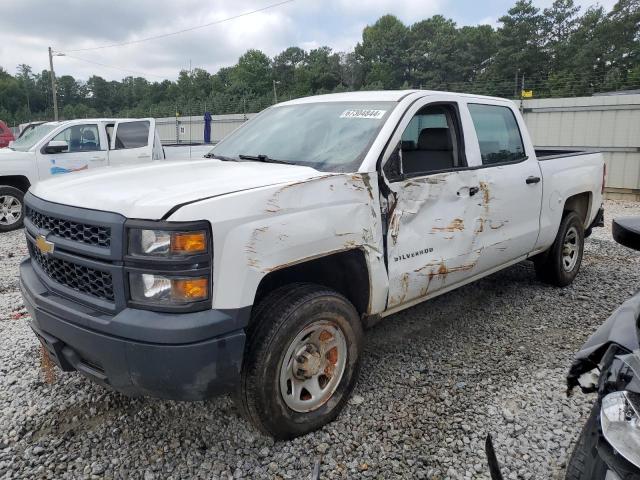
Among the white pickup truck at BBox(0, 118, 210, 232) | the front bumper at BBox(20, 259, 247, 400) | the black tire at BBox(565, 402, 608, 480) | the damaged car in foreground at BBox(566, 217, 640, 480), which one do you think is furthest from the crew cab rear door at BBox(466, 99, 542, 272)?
the white pickup truck at BBox(0, 118, 210, 232)

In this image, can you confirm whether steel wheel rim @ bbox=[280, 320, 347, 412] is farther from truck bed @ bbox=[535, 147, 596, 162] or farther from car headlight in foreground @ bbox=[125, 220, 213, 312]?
truck bed @ bbox=[535, 147, 596, 162]

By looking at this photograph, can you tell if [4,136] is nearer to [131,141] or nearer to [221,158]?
[131,141]

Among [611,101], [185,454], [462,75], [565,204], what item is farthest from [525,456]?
[462,75]

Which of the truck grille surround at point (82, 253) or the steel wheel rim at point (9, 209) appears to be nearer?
the truck grille surround at point (82, 253)

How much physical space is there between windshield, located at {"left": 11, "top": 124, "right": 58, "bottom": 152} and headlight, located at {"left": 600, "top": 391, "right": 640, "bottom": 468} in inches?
384

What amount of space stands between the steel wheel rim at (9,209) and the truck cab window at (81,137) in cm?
125

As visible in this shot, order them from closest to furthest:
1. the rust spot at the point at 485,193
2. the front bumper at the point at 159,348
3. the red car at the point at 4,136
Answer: the front bumper at the point at 159,348
the rust spot at the point at 485,193
the red car at the point at 4,136

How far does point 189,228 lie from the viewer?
7.14ft

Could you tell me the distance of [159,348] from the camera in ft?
7.11

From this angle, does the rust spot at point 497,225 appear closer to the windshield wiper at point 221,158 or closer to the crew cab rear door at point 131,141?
the windshield wiper at point 221,158

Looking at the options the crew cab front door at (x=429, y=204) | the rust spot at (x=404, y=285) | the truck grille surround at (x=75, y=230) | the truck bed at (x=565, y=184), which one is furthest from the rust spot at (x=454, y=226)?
the truck grille surround at (x=75, y=230)

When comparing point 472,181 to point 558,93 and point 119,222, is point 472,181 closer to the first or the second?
point 119,222

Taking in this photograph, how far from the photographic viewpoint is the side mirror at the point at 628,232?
2015 millimetres

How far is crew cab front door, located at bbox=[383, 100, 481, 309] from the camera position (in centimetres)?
310
